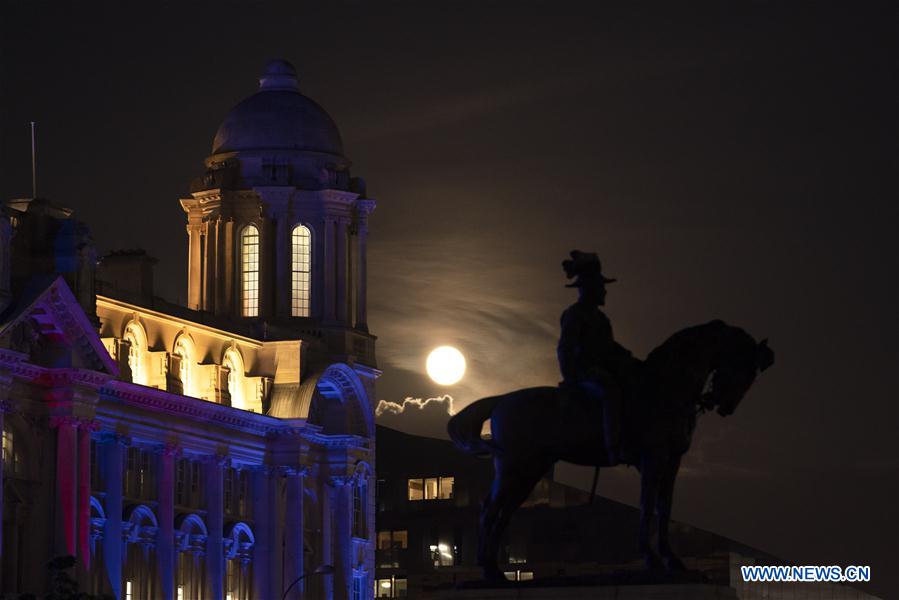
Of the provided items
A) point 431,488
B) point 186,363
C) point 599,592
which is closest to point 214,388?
point 186,363

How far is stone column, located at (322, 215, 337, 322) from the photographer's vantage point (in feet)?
339

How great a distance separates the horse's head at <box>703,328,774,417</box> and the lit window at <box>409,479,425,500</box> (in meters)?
115

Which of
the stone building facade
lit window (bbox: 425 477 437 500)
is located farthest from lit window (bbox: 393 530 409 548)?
the stone building facade

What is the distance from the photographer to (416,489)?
6063 inches

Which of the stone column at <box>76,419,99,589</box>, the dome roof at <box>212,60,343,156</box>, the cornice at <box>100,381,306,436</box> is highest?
the dome roof at <box>212,60,343,156</box>

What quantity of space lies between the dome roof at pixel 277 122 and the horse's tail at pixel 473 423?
208ft

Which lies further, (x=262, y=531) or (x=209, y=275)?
(x=209, y=275)

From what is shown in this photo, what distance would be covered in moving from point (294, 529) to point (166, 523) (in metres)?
9.62

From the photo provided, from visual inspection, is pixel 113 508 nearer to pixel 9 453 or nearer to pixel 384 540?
pixel 9 453

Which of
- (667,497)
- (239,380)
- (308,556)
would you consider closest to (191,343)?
(239,380)

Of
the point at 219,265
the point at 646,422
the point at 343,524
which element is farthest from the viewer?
the point at 219,265

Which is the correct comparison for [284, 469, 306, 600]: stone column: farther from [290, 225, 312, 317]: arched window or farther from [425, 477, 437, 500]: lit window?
[425, 477, 437, 500]: lit window

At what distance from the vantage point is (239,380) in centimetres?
9781

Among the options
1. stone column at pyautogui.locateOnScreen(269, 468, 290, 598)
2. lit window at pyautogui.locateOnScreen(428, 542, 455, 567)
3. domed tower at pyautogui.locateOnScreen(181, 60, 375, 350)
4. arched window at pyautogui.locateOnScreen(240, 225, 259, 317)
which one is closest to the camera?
stone column at pyautogui.locateOnScreen(269, 468, 290, 598)
